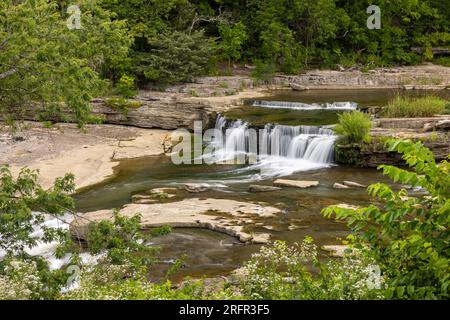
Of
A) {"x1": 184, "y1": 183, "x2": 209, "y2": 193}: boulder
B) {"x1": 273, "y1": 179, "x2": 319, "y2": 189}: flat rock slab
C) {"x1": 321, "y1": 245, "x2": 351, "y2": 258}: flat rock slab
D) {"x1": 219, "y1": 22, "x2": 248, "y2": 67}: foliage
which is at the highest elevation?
{"x1": 219, "y1": 22, "x2": 248, "y2": 67}: foliage

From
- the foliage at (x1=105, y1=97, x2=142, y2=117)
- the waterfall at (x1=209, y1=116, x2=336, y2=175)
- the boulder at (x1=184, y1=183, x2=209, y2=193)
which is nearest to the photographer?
the boulder at (x1=184, y1=183, x2=209, y2=193)

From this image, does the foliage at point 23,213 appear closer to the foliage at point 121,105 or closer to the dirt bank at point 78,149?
the dirt bank at point 78,149

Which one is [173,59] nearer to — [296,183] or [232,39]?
[232,39]

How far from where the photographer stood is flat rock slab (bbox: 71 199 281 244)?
40.6ft

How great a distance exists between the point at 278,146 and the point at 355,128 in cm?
295

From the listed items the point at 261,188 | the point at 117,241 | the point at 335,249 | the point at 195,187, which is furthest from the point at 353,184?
the point at 117,241

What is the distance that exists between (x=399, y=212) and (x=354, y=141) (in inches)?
556

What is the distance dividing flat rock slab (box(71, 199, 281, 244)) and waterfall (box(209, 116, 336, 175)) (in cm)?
412

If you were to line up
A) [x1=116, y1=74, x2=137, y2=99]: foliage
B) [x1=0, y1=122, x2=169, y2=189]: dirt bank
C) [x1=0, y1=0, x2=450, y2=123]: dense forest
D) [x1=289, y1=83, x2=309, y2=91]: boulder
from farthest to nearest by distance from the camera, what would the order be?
1. [x1=289, y1=83, x2=309, y2=91]: boulder
2. [x1=0, y1=0, x2=450, y2=123]: dense forest
3. [x1=116, y1=74, x2=137, y2=99]: foliage
4. [x1=0, y1=122, x2=169, y2=189]: dirt bank

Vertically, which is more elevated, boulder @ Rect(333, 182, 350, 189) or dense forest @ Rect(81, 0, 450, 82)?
dense forest @ Rect(81, 0, 450, 82)

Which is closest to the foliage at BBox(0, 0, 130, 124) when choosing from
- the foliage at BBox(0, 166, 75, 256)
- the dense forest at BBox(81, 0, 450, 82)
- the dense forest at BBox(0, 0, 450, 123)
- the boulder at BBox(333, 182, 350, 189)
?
the foliage at BBox(0, 166, 75, 256)

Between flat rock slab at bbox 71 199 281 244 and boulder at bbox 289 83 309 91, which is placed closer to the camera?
flat rock slab at bbox 71 199 281 244

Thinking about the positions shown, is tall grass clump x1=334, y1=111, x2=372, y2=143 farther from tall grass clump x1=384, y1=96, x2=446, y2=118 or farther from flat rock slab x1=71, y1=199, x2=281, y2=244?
flat rock slab x1=71, y1=199, x2=281, y2=244
